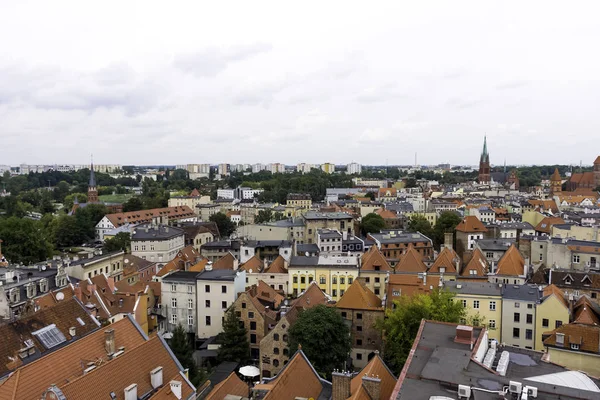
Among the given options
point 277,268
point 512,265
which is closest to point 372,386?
point 277,268

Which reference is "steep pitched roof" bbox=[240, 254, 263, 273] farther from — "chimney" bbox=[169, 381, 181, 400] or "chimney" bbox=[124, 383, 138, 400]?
"chimney" bbox=[124, 383, 138, 400]

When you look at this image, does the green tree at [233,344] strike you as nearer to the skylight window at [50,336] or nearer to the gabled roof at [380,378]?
the skylight window at [50,336]

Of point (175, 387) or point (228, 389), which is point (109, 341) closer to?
point (175, 387)

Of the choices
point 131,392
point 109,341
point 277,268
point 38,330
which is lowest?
point 277,268

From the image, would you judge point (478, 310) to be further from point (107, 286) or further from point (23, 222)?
point (23, 222)

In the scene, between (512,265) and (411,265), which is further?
(411,265)

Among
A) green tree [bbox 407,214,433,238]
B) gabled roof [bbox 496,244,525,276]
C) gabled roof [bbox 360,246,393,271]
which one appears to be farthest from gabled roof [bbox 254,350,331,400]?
green tree [bbox 407,214,433,238]

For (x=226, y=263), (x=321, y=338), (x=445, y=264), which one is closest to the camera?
(x=321, y=338)

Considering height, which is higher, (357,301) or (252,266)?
(252,266)
